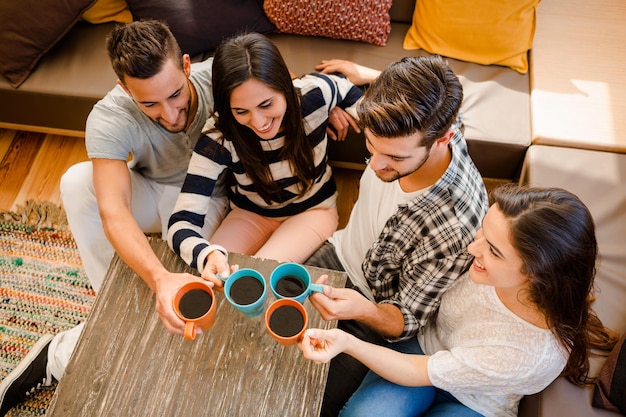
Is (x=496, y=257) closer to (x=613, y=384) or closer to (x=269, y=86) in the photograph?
(x=613, y=384)

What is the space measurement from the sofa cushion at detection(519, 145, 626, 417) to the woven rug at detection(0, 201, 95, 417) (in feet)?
5.54

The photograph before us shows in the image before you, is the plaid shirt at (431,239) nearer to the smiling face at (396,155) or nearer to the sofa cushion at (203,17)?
the smiling face at (396,155)

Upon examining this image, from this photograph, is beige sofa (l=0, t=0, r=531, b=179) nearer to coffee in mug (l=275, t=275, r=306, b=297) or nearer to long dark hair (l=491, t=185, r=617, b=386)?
long dark hair (l=491, t=185, r=617, b=386)

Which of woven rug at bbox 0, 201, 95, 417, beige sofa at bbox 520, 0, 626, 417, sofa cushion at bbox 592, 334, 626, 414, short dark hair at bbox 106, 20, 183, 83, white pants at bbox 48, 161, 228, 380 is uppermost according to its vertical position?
short dark hair at bbox 106, 20, 183, 83

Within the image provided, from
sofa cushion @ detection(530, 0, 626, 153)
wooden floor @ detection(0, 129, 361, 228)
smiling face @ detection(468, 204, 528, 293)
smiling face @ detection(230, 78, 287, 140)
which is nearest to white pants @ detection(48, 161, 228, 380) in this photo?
smiling face @ detection(230, 78, 287, 140)

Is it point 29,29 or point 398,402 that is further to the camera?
point 29,29

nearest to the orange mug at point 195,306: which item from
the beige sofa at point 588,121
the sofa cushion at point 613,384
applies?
the beige sofa at point 588,121

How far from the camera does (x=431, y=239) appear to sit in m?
1.31

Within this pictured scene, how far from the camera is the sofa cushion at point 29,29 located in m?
2.03

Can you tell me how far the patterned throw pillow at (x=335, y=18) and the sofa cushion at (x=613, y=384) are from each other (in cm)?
148

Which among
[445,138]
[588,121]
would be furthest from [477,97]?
[445,138]

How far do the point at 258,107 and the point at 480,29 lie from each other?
1.09m

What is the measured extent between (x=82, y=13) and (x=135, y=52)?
0.92 meters

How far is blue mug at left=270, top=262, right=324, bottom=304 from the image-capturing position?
3.77ft
